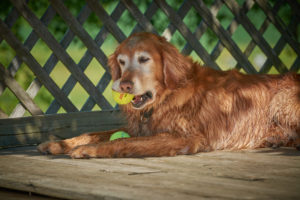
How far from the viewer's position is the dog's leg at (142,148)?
3.16 m

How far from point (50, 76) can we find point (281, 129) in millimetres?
2087

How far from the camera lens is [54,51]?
4445 millimetres

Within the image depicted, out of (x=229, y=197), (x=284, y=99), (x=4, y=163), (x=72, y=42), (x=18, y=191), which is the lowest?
(x=229, y=197)

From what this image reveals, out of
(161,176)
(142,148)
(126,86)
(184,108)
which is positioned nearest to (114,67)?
(126,86)

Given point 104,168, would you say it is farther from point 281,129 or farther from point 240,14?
point 240,14

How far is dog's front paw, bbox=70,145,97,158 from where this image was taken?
313 cm

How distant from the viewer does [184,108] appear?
11.6 ft

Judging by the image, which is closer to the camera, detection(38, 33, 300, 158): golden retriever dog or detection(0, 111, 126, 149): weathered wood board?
detection(38, 33, 300, 158): golden retriever dog

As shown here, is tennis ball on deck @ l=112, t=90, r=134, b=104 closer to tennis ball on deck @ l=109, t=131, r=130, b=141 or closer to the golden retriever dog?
the golden retriever dog

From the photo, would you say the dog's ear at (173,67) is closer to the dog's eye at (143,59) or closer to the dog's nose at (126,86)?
the dog's eye at (143,59)

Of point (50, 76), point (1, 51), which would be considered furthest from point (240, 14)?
point (1, 51)

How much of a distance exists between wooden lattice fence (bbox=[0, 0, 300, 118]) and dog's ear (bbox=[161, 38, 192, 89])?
1.24m

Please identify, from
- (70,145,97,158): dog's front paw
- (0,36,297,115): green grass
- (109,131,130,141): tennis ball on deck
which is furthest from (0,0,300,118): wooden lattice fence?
(70,145,97,158): dog's front paw

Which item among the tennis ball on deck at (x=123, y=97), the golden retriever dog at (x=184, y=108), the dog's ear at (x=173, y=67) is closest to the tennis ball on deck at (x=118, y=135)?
the golden retriever dog at (x=184, y=108)
